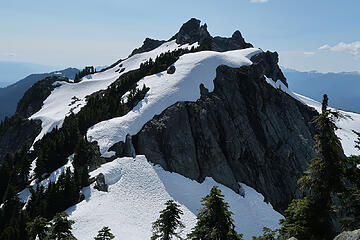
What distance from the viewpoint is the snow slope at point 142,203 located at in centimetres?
2683

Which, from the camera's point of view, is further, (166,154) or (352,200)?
(166,154)

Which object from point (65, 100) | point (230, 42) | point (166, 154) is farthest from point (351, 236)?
point (230, 42)

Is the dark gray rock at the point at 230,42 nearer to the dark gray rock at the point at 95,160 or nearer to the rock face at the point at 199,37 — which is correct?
the rock face at the point at 199,37

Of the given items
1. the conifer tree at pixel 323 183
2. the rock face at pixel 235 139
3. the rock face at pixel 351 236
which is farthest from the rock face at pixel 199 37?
the rock face at pixel 351 236

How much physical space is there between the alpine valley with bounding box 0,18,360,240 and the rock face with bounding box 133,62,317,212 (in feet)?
0.56

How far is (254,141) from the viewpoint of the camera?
4316cm

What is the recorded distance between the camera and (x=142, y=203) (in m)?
30.9

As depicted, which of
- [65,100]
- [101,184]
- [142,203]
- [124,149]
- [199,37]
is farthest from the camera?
[199,37]

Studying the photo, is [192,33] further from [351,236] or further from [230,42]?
[351,236]

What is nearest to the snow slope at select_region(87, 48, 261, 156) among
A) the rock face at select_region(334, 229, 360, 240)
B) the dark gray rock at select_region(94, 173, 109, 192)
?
the dark gray rock at select_region(94, 173, 109, 192)

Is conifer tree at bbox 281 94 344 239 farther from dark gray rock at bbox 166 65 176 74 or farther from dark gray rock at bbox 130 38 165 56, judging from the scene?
dark gray rock at bbox 130 38 165 56

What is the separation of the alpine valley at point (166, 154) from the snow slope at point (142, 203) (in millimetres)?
130

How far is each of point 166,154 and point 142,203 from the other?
9158 mm

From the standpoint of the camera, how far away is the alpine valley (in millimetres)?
29438
